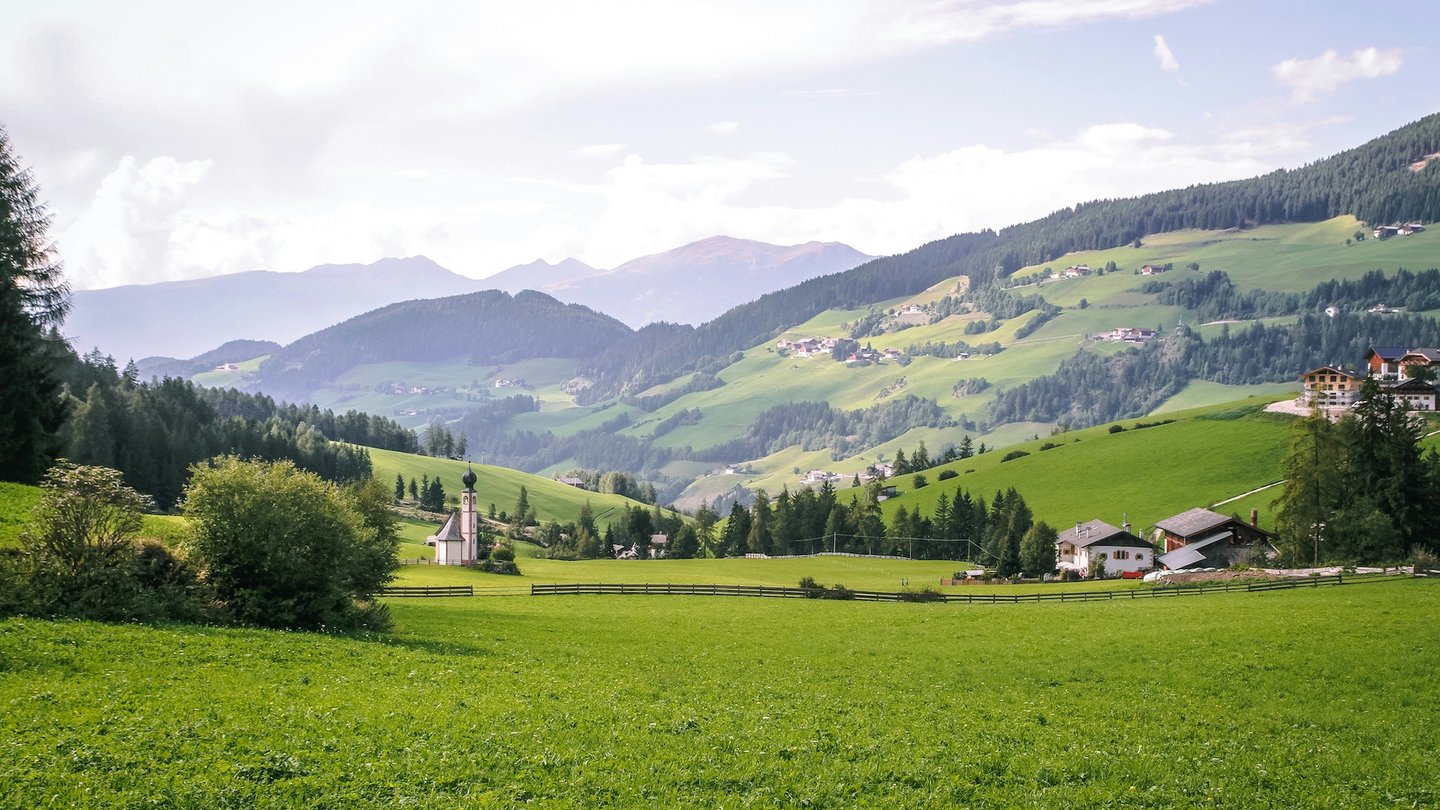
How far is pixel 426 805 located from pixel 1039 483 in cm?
14790

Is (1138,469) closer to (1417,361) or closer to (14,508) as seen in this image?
(1417,361)

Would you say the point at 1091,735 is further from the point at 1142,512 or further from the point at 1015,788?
the point at 1142,512

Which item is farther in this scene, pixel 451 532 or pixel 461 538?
pixel 451 532

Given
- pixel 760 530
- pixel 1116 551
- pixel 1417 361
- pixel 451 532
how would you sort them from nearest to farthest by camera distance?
1. pixel 1116 551
2. pixel 451 532
3. pixel 760 530
4. pixel 1417 361

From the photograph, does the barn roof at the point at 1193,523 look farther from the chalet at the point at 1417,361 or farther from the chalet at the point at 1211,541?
the chalet at the point at 1417,361

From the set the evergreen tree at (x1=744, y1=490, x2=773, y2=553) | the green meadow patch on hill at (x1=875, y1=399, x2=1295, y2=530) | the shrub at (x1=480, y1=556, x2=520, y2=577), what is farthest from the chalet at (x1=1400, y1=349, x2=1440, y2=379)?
the shrub at (x1=480, y1=556, x2=520, y2=577)

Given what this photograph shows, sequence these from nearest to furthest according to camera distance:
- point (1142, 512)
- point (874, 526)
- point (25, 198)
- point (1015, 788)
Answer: point (1015, 788), point (25, 198), point (1142, 512), point (874, 526)

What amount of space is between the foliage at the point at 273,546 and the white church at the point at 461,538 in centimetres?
7199

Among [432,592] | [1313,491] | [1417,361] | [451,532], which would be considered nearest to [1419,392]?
[1417,361]

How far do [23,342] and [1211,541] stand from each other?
94.9 metres

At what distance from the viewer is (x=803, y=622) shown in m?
56.1

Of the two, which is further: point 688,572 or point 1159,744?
point 688,572

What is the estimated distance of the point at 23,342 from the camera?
187 ft

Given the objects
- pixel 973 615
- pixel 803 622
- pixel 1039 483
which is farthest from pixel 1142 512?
pixel 803 622
